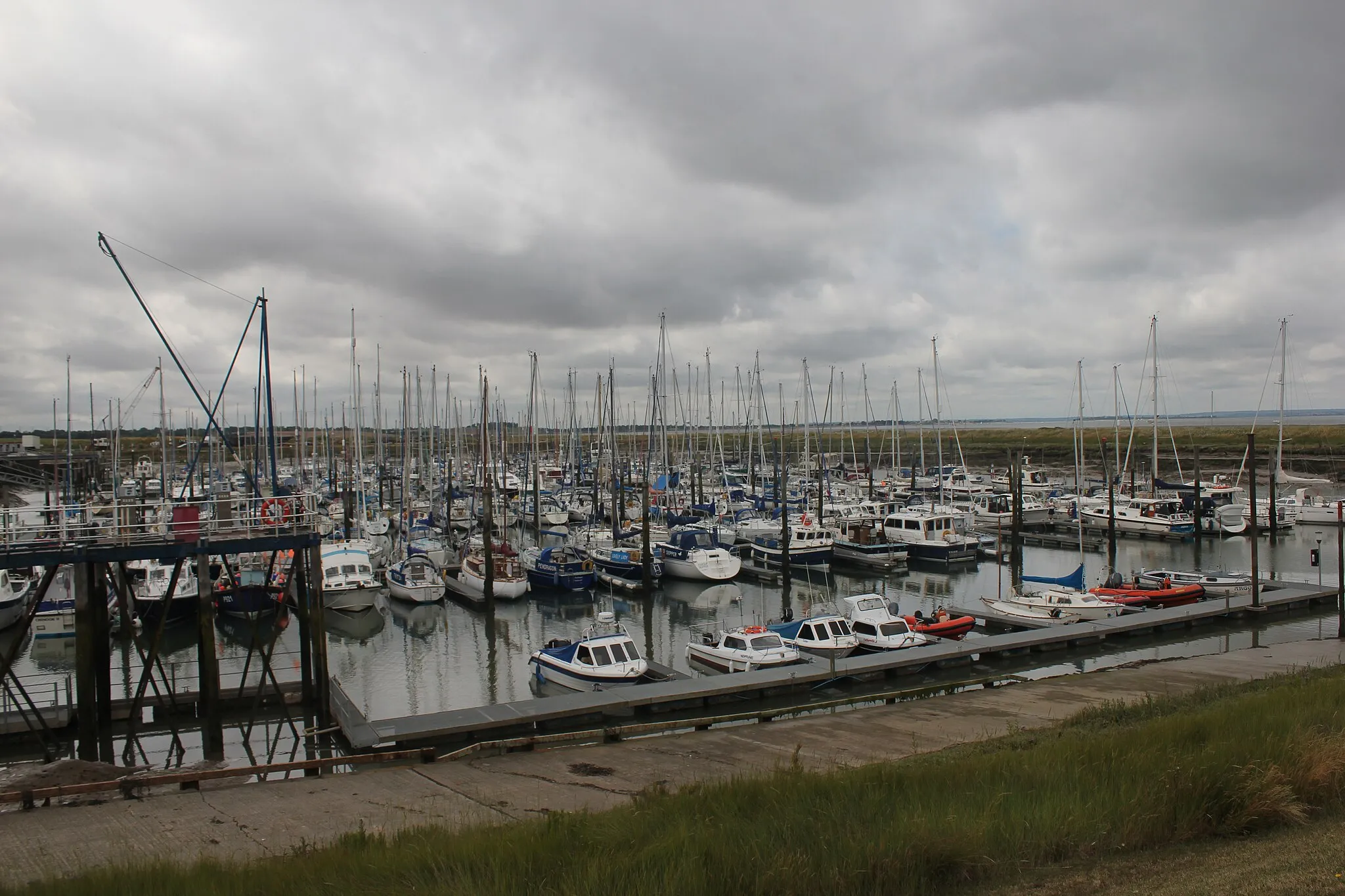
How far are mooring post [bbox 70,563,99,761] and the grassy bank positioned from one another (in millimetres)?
12907

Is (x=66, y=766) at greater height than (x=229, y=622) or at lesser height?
greater

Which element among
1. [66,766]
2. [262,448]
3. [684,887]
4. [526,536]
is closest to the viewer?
[684,887]

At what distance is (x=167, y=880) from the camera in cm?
938

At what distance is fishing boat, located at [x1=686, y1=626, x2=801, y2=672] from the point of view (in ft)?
91.7

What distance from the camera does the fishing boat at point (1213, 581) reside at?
39500mm

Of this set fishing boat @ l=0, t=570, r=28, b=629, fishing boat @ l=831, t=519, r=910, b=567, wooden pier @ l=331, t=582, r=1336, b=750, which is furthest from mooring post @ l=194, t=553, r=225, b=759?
fishing boat @ l=831, t=519, r=910, b=567

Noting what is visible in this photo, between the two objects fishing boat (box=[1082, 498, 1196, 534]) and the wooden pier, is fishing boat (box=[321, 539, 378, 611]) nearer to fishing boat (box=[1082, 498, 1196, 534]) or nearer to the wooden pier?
the wooden pier

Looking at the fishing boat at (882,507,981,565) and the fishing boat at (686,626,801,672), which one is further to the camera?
the fishing boat at (882,507,981,565)

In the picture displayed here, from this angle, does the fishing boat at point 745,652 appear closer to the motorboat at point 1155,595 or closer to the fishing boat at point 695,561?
the motorboat at point 1155,595

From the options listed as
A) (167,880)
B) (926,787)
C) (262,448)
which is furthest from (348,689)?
(262,448)

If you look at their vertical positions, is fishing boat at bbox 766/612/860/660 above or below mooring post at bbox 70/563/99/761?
below

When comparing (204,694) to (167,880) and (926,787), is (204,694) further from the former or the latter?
(926,787)

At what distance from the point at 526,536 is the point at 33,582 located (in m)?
34.1

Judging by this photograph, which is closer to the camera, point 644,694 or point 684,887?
point 684,887
